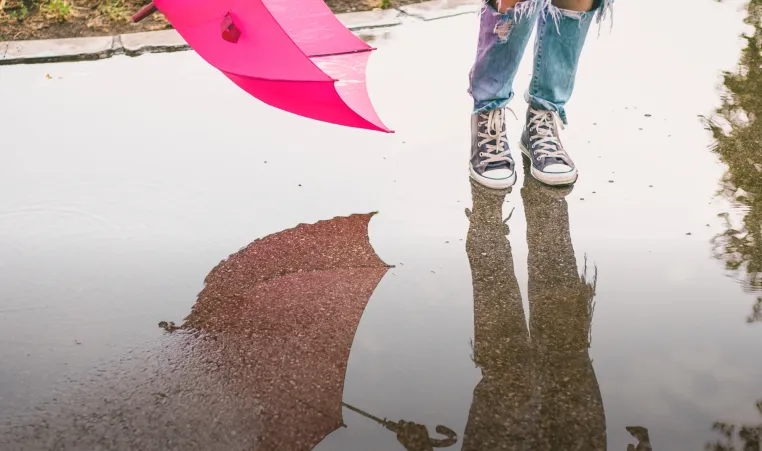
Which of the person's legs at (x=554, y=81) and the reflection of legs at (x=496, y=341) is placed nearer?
the reflection of legs at (x=496, y=341)

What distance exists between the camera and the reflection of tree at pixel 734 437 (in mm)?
1926

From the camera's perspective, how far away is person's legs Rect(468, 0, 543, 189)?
9.60ft

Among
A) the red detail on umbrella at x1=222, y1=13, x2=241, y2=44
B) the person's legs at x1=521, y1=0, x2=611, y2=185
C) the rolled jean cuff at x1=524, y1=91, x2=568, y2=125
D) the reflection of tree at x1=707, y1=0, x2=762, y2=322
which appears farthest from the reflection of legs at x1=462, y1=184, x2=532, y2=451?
the red detail on umbrella at x1=222, y1=13, x2=241, y2=44

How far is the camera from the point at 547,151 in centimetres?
312

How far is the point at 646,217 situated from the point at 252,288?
1.38 metres

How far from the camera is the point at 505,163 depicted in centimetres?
312

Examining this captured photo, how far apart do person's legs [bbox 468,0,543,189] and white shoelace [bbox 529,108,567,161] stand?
0.11 metres

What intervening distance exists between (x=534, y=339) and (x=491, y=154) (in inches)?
39.7

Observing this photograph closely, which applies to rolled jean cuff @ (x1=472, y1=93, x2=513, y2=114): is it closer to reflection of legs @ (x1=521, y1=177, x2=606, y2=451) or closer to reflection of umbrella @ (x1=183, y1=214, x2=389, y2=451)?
reflection of legs @ (x1=521, y1=177, x2=606, y2=451)

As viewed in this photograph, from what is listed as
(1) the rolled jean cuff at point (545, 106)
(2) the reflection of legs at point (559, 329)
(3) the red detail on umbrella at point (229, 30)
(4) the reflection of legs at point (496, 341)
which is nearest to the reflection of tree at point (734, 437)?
(2) the reflection of legs at point (559, 329)

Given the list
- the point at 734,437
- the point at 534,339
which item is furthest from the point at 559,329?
the point at 734,437

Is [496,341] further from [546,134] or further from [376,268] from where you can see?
[546,134]

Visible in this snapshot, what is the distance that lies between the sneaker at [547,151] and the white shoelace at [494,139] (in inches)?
4.4

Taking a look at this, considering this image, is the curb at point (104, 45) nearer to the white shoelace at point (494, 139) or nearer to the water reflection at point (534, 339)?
the white shoelace at point (494, 139)
